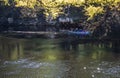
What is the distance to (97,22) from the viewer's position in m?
38.7

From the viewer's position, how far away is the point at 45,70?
25297 mm

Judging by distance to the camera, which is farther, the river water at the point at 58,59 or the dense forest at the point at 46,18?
the dense forest at the point at 46,18

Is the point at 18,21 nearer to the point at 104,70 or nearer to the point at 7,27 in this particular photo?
the point at 7,27

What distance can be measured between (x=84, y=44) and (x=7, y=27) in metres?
19.2

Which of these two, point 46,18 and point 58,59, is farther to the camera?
point 46,18

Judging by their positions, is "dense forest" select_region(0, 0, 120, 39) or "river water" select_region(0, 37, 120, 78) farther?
"dense forest" select_region(0, 0, 120, 39)

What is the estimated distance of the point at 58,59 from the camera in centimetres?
2966

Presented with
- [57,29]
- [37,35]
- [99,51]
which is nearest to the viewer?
[99,51]

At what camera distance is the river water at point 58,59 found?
2423cm

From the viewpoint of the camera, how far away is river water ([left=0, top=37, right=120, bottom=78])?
24234 millimetres

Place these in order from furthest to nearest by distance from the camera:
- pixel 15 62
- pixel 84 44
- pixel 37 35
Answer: pixel 37 35
pixel 84 44
pixel 15 62

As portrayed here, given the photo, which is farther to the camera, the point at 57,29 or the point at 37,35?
the point at 57,29

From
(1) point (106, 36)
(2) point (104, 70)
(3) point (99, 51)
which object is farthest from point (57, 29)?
(2) point (104, 70)

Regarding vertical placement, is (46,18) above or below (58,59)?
below
